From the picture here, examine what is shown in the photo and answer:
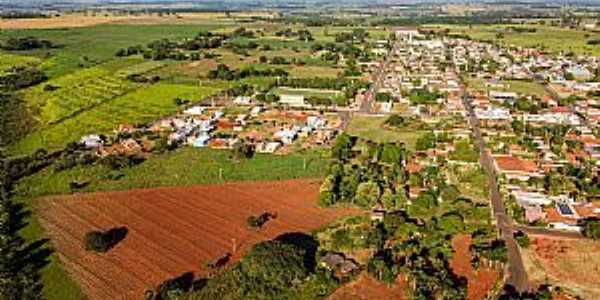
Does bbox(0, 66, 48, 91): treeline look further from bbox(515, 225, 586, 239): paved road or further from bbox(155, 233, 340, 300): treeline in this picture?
bbox(515, 225, 586, 239): paved road

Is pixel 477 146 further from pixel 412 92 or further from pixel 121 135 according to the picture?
pixel 121 135

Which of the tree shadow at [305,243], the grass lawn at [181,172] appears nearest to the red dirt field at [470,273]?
the tree shadow at [305,243]

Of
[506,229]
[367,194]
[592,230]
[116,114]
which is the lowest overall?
[506,229]

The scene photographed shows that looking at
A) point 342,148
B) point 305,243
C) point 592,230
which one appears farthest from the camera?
point 342,148

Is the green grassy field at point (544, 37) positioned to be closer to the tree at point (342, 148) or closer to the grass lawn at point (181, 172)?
the tree at point (342, 148)

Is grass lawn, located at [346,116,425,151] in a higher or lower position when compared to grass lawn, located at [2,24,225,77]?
lower

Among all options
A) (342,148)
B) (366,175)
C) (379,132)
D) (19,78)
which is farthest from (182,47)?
(366,175)

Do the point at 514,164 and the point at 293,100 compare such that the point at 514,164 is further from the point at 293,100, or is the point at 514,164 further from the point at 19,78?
the point at 19,78

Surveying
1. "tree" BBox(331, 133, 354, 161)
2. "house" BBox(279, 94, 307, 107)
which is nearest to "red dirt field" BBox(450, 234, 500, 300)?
"tree" BBox(331, 133, 354, 161)
